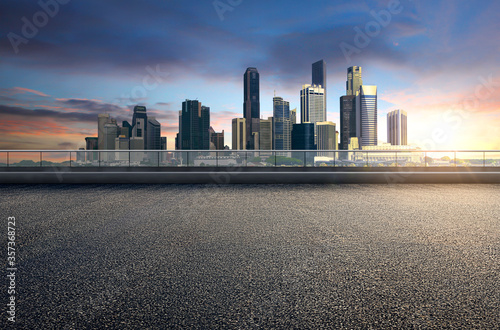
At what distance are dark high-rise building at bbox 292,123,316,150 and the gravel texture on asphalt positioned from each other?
280 ft

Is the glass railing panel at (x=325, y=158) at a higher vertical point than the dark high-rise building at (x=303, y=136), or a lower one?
lower

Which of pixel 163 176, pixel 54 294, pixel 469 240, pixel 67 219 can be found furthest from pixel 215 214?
pixel 163 176

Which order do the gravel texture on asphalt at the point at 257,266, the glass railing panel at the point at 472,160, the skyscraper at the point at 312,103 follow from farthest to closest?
1. the skyscraper at the point at 312,103
2. the glass railing panel at the point at 472,160
3. the gravel texture on asphalt at the point at 257,266

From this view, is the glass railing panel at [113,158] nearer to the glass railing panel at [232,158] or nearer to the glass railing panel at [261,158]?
the glass railing panel at [232,158]

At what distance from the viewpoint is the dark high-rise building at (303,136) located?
91812mm

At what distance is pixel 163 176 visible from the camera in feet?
40.1

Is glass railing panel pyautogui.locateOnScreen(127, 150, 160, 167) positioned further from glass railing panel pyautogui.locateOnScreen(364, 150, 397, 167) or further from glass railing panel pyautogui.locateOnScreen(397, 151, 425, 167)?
glass railing panel pyautogui.locateOnScreen(397, 151, 425, 167)

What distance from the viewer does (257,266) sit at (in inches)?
137

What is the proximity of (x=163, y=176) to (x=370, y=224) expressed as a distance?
8661 millimetres

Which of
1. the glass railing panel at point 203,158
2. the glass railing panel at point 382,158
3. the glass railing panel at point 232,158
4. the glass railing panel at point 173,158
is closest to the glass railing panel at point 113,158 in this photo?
the glass railing panel at point 173,158

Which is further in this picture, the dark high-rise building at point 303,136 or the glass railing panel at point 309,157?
the dark high-rise building at point 303,136

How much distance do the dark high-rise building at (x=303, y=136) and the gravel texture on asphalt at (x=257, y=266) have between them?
3361 inches

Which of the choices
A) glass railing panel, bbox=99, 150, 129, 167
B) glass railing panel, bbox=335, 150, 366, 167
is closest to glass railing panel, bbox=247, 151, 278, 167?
glass railing panel, bbox=335, 150, 366, 167

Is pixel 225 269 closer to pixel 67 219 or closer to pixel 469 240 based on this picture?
pixel 469 240
